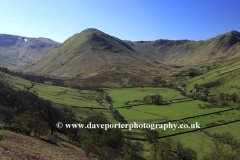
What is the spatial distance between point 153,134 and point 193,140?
686 inches

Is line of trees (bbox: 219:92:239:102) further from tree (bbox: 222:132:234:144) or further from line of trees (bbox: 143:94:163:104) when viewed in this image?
tree (bbox: 222:132:234:144)

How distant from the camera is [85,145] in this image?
1414 inches

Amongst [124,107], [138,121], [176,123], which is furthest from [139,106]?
[176,123]

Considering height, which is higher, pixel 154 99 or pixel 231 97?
pixel 231 97

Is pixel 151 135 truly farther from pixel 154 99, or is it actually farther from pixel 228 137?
pixel 154 99

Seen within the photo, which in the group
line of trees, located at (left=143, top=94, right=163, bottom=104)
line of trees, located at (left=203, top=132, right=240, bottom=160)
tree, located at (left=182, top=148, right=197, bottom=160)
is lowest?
tree, located at (left=182, top=148, right=197, bottom=160)

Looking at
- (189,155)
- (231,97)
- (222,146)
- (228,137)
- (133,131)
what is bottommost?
(189,155)

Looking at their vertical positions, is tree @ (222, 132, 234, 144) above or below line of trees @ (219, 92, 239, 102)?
below

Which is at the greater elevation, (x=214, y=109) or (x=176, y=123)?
(x=214, y=109)

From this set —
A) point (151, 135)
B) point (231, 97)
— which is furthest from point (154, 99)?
point (231, 97)

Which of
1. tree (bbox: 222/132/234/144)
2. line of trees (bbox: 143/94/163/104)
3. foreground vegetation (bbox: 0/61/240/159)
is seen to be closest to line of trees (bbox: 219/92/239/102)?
foreground vegetation (bbox: 0/61/240/159)

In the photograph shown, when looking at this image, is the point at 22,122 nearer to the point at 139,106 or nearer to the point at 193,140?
the point at 193,140

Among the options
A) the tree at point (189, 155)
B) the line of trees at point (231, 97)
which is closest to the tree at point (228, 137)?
the tree at point (189, 155)

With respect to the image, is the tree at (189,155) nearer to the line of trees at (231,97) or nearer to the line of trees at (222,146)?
the line of trees at (222,146)
